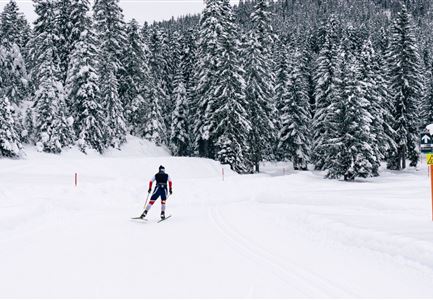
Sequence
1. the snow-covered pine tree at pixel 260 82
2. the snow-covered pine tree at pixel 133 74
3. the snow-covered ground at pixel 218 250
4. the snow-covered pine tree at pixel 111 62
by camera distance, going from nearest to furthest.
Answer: the snow-covered ground at pixel 218 250
the snow-covered pine tree at pixel 260 82
the snow-covered pine tree at pixel 111 62
the snow-covered pine tree at pixel 133 74

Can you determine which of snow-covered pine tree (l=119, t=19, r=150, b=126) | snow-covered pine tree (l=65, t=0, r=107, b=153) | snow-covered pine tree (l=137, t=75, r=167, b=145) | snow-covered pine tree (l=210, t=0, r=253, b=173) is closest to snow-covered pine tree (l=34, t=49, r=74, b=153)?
snow-covered pine tree (l=65, t=0, r=107, b=153)

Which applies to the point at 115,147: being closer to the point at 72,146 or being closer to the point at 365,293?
the point at 72,146

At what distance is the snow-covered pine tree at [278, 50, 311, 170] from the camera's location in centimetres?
4528

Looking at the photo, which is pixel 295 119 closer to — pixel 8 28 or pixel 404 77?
pixel 404 77

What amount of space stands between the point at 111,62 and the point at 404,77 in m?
30.4

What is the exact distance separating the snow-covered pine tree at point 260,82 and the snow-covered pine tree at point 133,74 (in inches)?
532

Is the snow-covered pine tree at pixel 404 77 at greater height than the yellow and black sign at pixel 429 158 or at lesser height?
greater

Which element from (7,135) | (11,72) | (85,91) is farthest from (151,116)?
(7,135)

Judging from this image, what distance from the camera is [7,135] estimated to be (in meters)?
28.8

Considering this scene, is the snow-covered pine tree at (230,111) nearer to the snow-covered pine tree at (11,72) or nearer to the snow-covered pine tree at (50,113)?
the snow-covered pine tree at (50,113)

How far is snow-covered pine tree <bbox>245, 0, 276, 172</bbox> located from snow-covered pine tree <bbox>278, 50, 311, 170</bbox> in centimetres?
366

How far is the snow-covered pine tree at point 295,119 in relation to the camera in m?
45.3

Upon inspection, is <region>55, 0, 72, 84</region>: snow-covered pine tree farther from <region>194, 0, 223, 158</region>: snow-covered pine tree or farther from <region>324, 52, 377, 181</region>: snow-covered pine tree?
<region>324, 52, 377, 181</region>: snow-covered pine tree

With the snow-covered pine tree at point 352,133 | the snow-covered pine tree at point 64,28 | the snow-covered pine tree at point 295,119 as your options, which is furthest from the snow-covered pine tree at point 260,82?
the snow-covered pine tree at point 64,28
